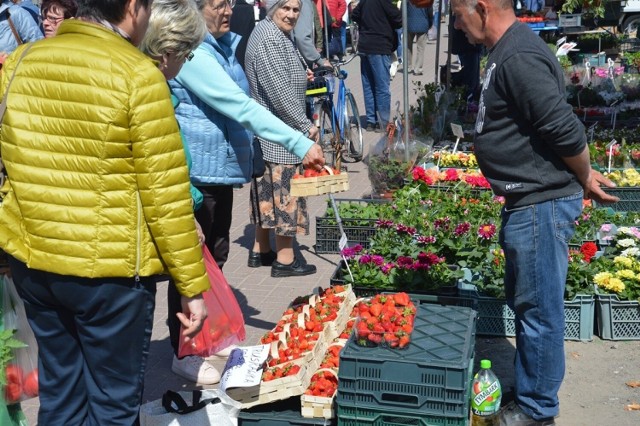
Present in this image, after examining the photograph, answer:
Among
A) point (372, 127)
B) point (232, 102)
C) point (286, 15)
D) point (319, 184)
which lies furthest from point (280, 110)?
point (372, 127)

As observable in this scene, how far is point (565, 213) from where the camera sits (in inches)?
157

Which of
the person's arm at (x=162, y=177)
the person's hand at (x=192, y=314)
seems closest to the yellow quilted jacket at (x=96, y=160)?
the person's arm at (x=162, y=177)

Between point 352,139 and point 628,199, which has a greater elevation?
point 628,199

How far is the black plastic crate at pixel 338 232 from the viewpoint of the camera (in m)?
7.18

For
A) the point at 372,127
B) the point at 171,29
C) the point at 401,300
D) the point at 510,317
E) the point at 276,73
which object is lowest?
the point at 372,127

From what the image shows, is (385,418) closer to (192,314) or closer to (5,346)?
(192,314)

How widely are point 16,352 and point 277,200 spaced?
302 cm

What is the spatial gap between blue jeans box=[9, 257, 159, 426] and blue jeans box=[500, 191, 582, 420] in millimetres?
1751

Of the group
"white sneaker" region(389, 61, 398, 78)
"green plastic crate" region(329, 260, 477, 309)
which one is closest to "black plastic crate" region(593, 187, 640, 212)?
"green plastic crate" region(329, 260, 477, 309)

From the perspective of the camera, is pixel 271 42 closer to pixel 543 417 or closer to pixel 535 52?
pixel 535 52

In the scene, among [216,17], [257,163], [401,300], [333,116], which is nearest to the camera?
[401,300]

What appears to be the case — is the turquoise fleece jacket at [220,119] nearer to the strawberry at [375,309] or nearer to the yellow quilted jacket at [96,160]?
the strawberry at [375,309]

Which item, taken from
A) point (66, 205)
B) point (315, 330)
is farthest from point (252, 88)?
point (66, 205)

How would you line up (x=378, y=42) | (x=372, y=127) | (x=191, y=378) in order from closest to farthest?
(x=191, y=378) → (x=378, y=42) → (x=372, y=127)
